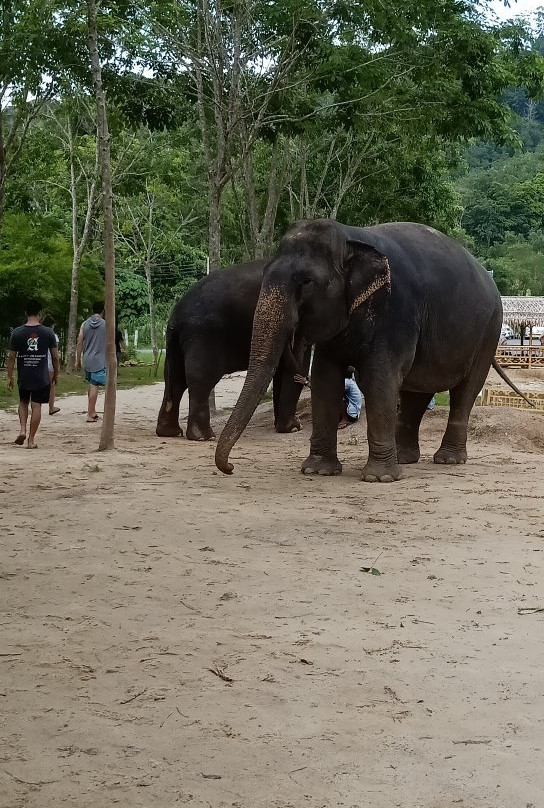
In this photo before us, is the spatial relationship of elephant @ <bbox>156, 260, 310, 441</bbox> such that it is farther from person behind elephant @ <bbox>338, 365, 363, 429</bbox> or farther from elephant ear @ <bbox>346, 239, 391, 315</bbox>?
elephant ear @ <bbox>346, 239, 391, 315</bbox>

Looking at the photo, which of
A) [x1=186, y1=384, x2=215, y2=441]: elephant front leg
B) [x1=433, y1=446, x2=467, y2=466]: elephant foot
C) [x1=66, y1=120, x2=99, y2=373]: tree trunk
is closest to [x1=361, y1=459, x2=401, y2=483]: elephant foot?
[x1=433, y1=446, x2=467, y2=466]: elephant foot

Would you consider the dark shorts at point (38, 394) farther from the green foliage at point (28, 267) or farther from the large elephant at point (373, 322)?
the green foliage at point (28, 267)

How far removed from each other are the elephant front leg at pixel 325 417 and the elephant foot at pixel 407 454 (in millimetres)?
1256

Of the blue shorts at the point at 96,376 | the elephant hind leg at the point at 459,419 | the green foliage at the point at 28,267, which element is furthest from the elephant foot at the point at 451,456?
the green foliage at the point at 28,267

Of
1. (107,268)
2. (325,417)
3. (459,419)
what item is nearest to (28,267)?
(107,268)

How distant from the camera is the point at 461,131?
17.4 m

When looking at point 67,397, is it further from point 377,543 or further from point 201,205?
point 201,205

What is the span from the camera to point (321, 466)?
32.0ft

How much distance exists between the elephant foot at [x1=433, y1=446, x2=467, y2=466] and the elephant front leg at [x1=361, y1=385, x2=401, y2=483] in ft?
4.11

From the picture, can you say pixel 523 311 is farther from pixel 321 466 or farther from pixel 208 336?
pixel 321 466

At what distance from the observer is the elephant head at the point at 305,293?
28.7 feet

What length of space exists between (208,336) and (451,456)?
339cm

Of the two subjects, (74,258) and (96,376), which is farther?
(74,258)

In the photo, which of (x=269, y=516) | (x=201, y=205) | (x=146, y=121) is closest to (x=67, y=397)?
(x=146, y=121)
